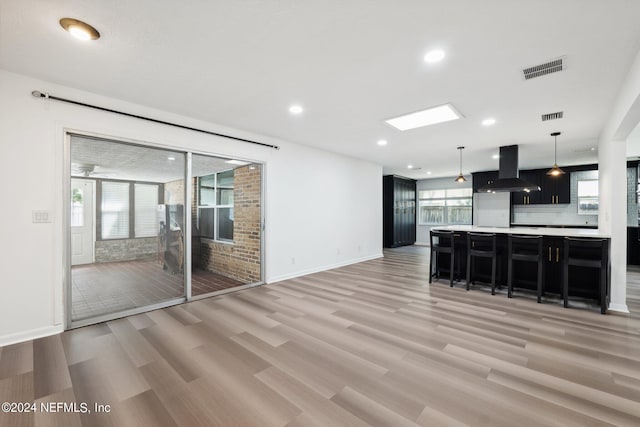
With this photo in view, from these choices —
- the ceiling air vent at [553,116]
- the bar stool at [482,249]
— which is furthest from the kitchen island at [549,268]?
the ceiling air vent at [553,116]

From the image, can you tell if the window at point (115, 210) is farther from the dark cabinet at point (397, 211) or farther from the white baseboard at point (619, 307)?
the dark cabinet at point (397, 211)

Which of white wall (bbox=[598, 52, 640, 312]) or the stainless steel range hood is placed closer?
white wall (bbox=[598, 52, 640, 312])

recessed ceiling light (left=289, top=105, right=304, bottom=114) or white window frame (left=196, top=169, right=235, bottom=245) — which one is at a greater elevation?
recessed ceiling light (left=289, top=105, right=304, bottom=114)

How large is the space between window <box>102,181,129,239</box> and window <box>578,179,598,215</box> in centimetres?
1055

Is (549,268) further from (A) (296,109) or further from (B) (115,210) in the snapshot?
(B) (115,210)

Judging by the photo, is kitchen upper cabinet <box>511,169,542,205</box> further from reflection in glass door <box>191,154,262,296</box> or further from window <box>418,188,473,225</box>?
reflection in glass door <box>191,154,262,296</box>

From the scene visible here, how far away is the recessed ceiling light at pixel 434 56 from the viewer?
2303mm

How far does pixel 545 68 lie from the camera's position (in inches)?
100

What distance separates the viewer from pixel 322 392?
1925 mm

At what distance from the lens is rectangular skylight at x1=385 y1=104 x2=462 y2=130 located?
360cm

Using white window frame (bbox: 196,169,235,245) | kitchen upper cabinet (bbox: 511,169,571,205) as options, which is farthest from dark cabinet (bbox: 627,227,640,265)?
white window frame (bbox: 196,169,235,245)

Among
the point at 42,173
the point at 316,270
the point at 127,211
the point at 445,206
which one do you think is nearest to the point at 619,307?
the point at 316,270

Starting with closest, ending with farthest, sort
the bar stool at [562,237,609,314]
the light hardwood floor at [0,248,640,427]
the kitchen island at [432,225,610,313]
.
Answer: the light hardwood floor at [0,248,640,427] → the bar stool at [562,237,609,314] → the kitchen island at [432,225,610,313]

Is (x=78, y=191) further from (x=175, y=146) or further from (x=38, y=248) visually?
(x=175, y=146)
